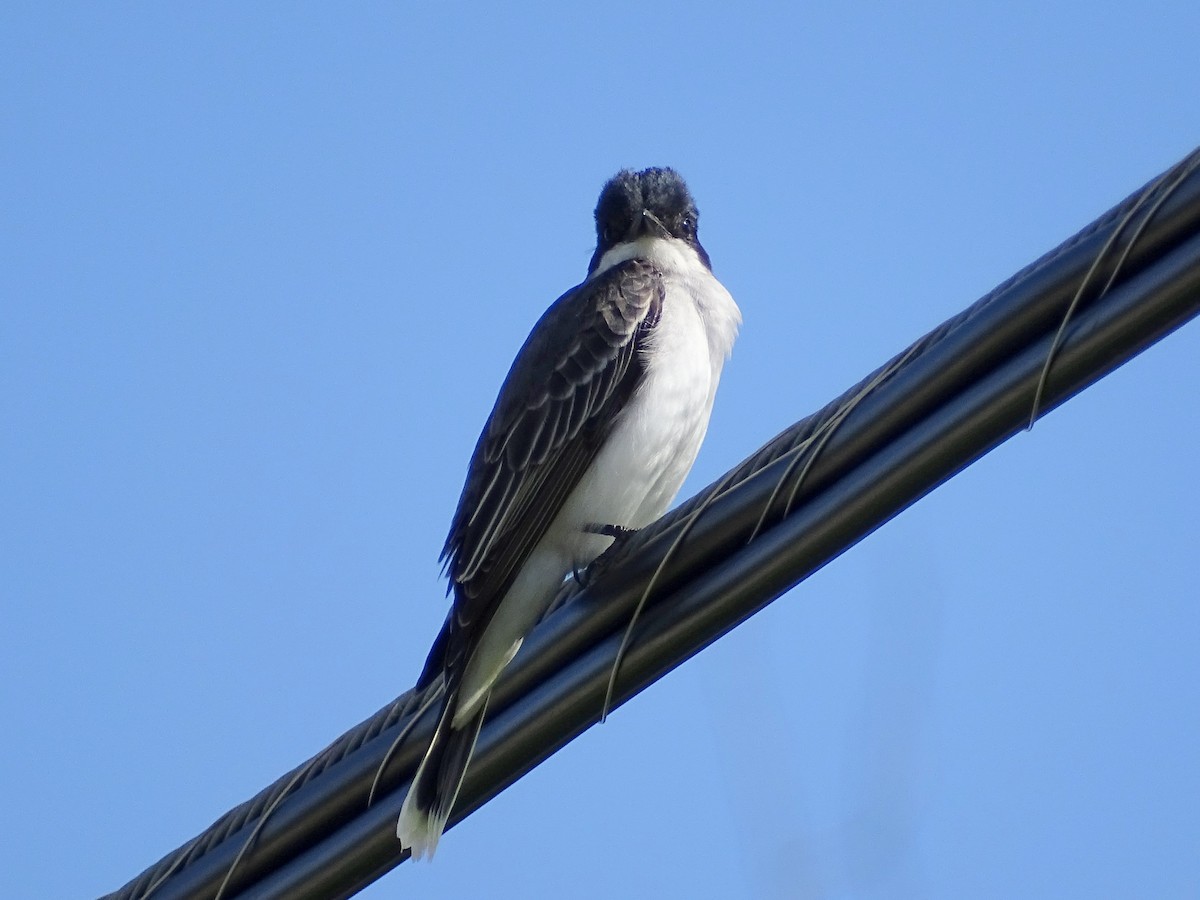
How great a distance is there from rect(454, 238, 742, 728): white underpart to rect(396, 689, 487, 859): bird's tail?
58cm

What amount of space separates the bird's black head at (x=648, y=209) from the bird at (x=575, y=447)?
2.63ft

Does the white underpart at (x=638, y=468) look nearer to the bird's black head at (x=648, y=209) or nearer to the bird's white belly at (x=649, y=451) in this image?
the bird's white belly at (x=649, y=451)

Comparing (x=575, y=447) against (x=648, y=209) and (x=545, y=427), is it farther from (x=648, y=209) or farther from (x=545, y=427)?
(x=648, y=209)

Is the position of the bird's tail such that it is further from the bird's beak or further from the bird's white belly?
the bird's beak

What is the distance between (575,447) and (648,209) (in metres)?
1.91

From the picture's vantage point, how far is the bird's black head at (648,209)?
6996mm

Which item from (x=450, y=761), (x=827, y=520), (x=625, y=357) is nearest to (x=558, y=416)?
(x=625, y=357)

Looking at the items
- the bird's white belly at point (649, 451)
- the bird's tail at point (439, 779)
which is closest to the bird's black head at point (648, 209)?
the bird's white belly at point (649, 451)

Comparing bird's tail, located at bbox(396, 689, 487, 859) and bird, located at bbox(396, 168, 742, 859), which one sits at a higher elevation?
bird, located at bbox(396, 168, 742, 859)

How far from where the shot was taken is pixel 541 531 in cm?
517

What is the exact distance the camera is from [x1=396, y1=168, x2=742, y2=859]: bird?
198 inches

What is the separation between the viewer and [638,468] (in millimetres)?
5422

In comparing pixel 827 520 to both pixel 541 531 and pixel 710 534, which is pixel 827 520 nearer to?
pixel 710 534

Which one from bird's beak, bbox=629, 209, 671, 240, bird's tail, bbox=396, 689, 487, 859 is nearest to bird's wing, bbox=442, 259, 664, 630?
bird's tail, bbox=396, 689, 487, 859
